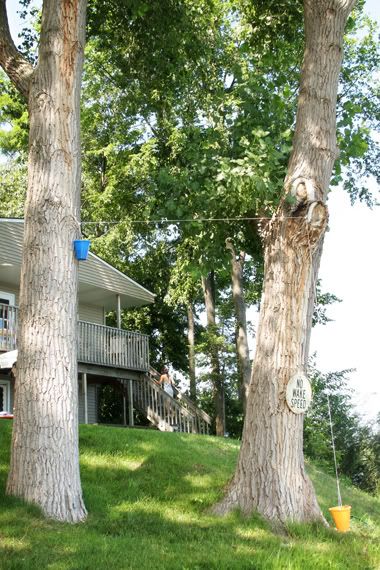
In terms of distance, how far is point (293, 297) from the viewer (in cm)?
827

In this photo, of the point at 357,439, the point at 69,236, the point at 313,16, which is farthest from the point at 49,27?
the point at 357,439

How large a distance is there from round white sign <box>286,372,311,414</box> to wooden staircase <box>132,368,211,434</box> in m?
12.7

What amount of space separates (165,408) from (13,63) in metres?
13.8

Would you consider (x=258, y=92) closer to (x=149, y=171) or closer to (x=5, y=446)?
(x=5, y=446)

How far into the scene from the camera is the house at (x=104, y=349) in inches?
720

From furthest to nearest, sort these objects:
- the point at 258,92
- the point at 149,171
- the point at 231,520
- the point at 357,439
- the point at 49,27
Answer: the point at 149,171
the point at 357,439
the point at 258,92
the point at 49,27
the point at 231,520

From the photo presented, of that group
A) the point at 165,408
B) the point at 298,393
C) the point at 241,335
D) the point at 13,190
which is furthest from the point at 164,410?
the point at 13,190

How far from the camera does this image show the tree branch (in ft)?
29.5

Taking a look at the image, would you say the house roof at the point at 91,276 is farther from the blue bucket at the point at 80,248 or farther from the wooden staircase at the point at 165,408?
the blue bucket at the point at 80,248

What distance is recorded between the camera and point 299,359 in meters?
8.14

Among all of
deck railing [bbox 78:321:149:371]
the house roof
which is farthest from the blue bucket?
deck railing [bbox 78:321:149:371]

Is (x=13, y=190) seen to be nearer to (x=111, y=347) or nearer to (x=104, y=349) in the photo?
(x=111, y=347)

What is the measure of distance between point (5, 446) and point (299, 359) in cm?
447

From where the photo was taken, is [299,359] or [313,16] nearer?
[299,359]
